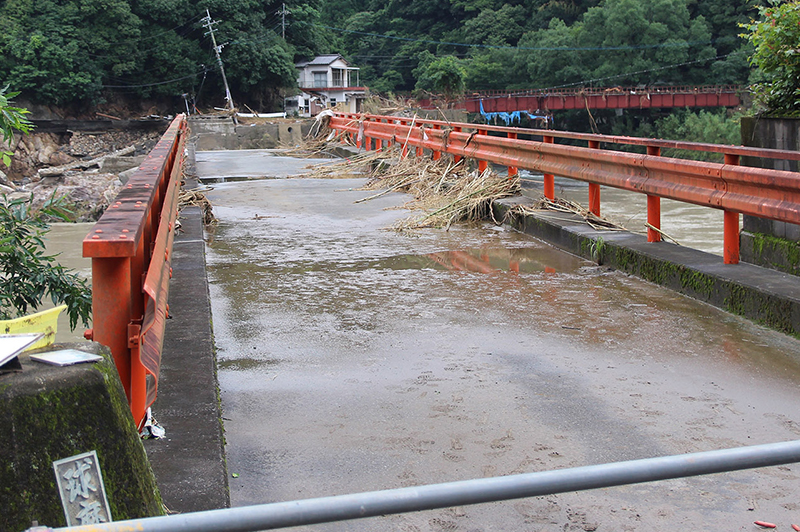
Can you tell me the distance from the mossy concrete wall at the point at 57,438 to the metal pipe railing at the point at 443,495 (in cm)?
51

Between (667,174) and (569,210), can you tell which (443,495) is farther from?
(569,210)

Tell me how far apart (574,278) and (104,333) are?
173 inches

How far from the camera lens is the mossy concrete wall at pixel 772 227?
18.5 feet

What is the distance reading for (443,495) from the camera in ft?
4.83

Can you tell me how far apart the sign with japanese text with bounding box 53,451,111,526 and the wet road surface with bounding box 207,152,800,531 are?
1065mm

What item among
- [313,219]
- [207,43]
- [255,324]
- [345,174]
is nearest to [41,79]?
[207,43]

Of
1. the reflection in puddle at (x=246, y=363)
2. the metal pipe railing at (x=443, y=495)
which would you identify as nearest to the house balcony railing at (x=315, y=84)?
the reflection in puddle at (x=246, y=363)

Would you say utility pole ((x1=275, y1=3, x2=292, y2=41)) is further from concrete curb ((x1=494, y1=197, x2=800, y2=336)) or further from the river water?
concrete curb ((x1=494, y1=197, x2=800, y2=336))

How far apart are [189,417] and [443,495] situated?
191cm

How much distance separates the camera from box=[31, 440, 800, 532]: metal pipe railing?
138 cm

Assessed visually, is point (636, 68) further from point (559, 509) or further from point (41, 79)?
point (559, 509)

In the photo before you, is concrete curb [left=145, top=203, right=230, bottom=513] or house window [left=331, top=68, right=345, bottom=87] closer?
concrete curb [left=145, top=203, right=230, bottom=513]

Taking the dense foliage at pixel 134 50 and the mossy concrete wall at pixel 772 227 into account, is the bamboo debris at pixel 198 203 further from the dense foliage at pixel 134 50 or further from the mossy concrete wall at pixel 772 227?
the dense foliage at pixel 134 50

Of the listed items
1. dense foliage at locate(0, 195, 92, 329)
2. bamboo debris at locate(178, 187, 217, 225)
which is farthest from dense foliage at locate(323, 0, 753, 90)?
dense foliage at locate(0, 195, 92, 329)
